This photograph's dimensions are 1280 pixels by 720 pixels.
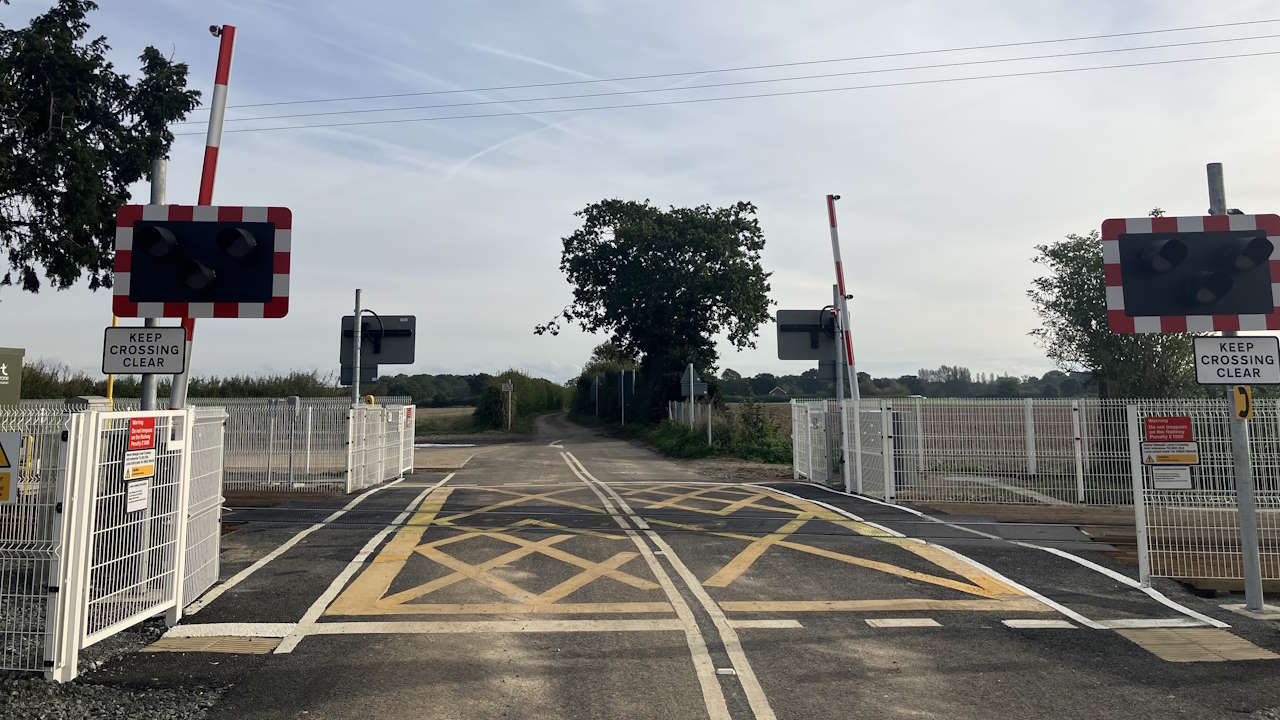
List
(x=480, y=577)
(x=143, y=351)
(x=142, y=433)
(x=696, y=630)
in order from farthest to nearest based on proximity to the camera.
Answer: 1. (x=480, y=577)
2. (x=143, y=351)
3. (x=696, y=630)
4. (x=142, y=433)

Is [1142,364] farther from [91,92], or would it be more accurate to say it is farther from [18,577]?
[91,92]

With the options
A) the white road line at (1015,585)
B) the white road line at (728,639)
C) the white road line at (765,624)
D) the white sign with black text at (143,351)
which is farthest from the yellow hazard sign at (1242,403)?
the white sign with black text at (143,351)

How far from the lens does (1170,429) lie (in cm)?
670

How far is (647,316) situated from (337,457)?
87.3 ft

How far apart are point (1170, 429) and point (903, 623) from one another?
3.38m

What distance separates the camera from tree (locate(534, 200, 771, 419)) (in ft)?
130

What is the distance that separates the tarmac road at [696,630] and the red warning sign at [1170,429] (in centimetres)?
148

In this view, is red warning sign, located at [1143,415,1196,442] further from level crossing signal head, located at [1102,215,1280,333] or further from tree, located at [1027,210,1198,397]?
tree, located at [1027,210,1198,397]

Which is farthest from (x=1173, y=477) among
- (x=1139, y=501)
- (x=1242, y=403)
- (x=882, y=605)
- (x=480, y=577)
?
(x=480, y=577)

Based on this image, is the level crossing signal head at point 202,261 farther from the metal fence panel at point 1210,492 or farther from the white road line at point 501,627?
the metal fence panel at point 1210,492

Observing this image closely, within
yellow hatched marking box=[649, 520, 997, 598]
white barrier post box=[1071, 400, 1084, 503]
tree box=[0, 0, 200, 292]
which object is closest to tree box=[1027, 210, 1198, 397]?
white barrier post box=[1071, 400, 1084, 503]

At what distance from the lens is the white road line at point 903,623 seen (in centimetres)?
570

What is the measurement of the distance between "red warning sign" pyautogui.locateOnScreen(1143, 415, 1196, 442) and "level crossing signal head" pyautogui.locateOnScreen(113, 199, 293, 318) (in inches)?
324

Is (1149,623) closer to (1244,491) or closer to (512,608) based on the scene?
(1244,491)
